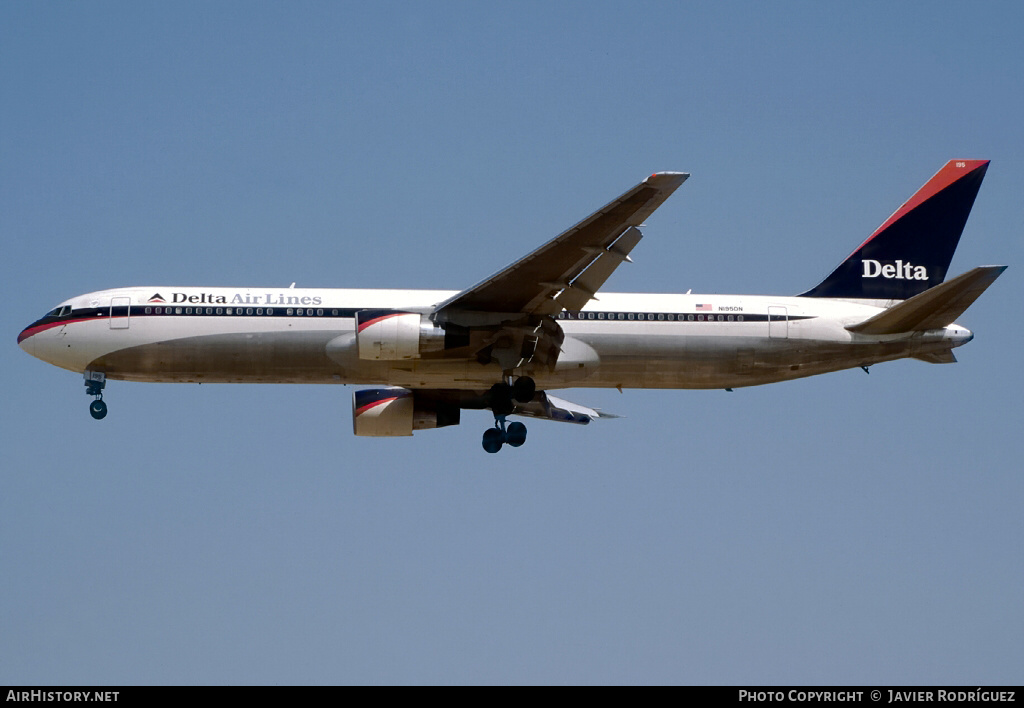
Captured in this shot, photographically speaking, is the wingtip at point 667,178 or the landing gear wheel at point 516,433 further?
the landing gear wheel at point 516,433

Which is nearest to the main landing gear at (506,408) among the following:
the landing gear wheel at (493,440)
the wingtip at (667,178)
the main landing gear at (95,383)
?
the landing gear wheel at (493,440)

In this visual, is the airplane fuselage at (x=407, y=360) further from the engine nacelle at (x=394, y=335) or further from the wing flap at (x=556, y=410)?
the wing flap at (x=556, y=410)

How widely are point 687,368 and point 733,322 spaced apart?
1.86 m

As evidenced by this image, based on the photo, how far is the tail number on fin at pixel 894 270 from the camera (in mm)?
40094

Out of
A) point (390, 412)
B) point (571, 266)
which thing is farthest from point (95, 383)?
point (571, 266)

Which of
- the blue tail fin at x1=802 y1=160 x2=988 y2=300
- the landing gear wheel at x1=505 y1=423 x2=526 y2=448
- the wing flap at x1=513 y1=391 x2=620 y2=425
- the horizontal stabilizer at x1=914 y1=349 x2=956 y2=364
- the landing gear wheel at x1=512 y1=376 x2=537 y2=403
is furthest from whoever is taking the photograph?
the wing flap at x1=513 y1=391 x2=620 y2=425

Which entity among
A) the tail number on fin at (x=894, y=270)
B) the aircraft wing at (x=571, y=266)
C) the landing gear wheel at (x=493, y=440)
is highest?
the tail number on fin at (x=894, y=270)

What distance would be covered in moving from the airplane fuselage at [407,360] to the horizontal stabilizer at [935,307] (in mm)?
353

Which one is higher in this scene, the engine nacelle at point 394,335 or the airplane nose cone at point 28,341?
the airplane nose cone at point 28,341

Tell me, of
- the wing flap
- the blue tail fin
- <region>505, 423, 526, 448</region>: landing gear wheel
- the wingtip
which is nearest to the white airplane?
<region>505, 423, 526, 448</region>: landing gear wheel

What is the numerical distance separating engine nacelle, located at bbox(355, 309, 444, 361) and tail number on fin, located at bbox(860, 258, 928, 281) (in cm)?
1381

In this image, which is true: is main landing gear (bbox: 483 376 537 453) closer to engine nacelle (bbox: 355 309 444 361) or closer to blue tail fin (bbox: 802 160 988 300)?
engine nacelle (bbox: 355 309 444 361)

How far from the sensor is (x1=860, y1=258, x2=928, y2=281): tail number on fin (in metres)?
40.1

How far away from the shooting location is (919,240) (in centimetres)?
4059
